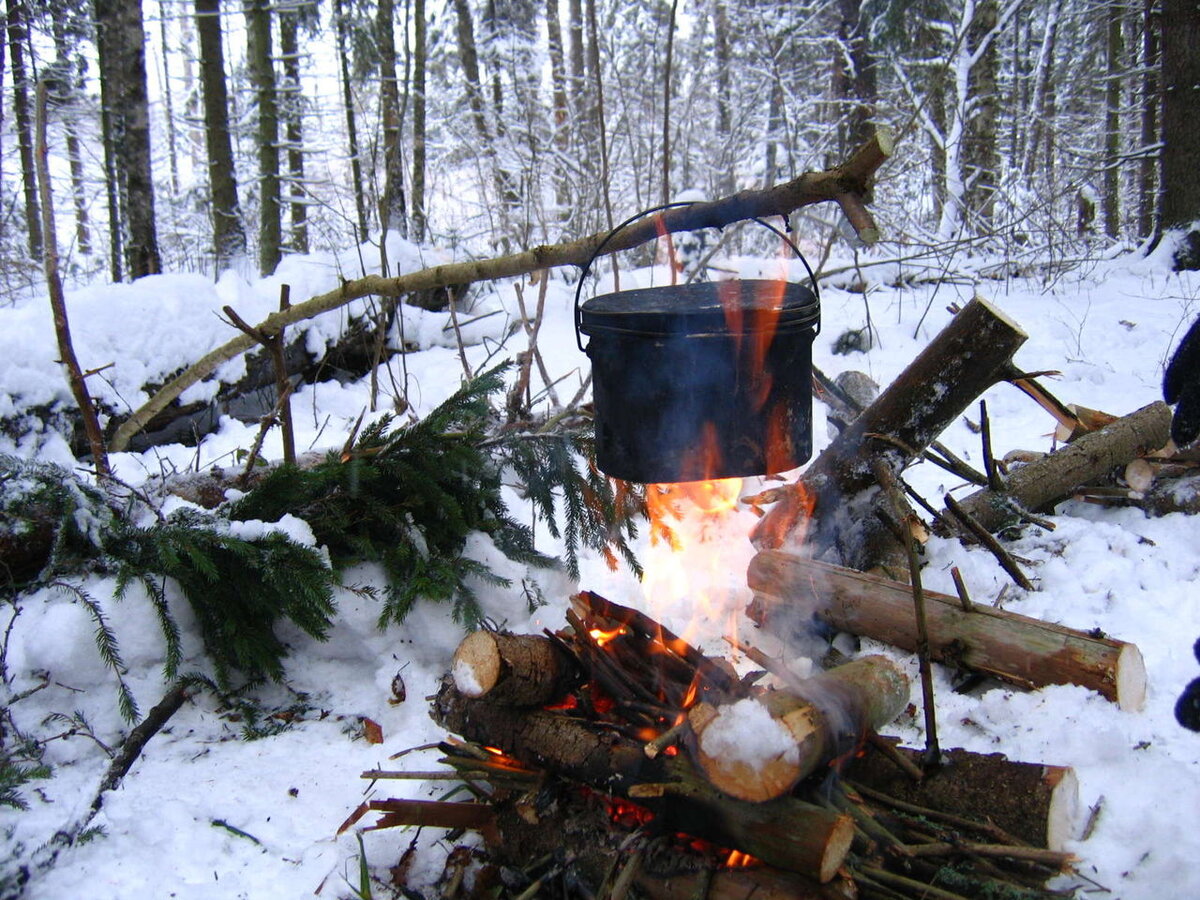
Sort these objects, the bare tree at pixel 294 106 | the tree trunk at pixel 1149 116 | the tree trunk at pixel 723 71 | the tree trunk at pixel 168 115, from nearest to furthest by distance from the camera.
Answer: the tree trunk at pixel 168 115
the tree trunk at pixel 1149 116
the bare tree at pixel 294 106
the tree trunk at pixel 723 71

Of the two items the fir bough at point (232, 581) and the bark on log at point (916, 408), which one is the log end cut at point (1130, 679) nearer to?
the bark on log at point (916, 408)

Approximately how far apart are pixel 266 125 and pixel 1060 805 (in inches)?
471

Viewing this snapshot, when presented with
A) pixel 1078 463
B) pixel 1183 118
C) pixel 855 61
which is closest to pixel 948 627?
pixel 1078 463

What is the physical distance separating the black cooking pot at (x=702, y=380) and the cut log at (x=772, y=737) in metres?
0.61

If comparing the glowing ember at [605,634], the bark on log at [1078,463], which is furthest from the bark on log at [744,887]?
the bark on log at [1078,463]

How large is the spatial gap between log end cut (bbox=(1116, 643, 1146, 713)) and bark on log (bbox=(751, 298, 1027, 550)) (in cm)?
95

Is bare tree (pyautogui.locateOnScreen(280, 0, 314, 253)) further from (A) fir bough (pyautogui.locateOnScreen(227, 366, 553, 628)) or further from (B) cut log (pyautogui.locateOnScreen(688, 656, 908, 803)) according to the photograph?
(B) cut log (pyautogui.locateOnScreen(688, 656, 908, 803))

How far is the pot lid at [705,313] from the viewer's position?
199cm

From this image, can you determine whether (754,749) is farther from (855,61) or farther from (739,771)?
(855,61)

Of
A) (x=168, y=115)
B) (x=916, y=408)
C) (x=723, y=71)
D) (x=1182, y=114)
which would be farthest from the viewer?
(x=723, y=71)

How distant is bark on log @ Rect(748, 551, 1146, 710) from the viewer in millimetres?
2613

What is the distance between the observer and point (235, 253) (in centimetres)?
1119

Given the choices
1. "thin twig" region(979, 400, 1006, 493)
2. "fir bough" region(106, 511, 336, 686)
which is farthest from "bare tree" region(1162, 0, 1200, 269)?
"fir bough" region(106, 511, 336, 686)

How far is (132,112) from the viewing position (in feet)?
26.1
